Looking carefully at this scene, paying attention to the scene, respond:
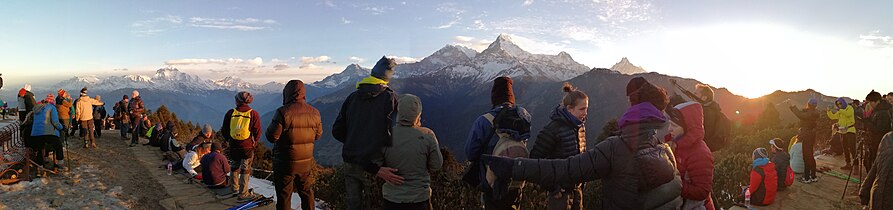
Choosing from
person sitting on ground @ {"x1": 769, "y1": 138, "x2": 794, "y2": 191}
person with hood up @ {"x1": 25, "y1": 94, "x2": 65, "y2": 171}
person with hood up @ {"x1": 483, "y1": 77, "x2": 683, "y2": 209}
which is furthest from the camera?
person with hood up @ {"x1": 25, "y1": 94, "x2": 65, "y2": 171}

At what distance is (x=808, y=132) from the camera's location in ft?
28.4

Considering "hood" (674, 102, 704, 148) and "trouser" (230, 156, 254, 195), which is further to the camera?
"trouser" (230, 156, 254, 195)

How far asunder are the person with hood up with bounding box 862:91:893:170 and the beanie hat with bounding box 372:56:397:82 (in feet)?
28.4

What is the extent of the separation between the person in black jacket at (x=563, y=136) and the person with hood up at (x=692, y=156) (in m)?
0.72

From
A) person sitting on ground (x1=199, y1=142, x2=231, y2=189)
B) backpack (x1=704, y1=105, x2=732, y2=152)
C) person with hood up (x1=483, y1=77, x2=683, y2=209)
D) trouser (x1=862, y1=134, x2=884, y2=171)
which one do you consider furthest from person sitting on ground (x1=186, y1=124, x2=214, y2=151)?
trouser (x1=862, y1=134, x2=884, y2=171)

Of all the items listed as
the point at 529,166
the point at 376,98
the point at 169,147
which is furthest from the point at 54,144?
A: the point at 529,166

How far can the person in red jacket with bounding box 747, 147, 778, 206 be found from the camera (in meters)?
7.29

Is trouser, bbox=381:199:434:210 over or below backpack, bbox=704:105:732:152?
below

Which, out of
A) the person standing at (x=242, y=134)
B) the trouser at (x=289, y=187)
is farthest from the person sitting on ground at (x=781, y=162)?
the person standing at (x=242, y=134)

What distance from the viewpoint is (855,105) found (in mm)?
10062

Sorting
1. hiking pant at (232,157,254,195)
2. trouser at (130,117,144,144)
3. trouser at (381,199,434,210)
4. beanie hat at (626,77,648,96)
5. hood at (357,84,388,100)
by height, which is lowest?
trouser at (130,117,144,144)

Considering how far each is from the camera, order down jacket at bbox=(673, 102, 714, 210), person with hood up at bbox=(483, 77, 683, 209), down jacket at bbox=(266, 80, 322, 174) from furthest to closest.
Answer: down jacket at bbox=(266, 80, 322, 174) → down jacket at bbox=(673, 102, 714, 210) → person with hood up at bbox=(483, 77, 683, 209)

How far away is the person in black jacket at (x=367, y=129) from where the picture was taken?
11.8 ft

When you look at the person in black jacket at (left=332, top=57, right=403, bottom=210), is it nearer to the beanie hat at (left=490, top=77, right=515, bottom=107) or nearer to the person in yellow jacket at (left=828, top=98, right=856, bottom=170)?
the beanie hat at (left=490, top=77, right=515, bottom=107)
